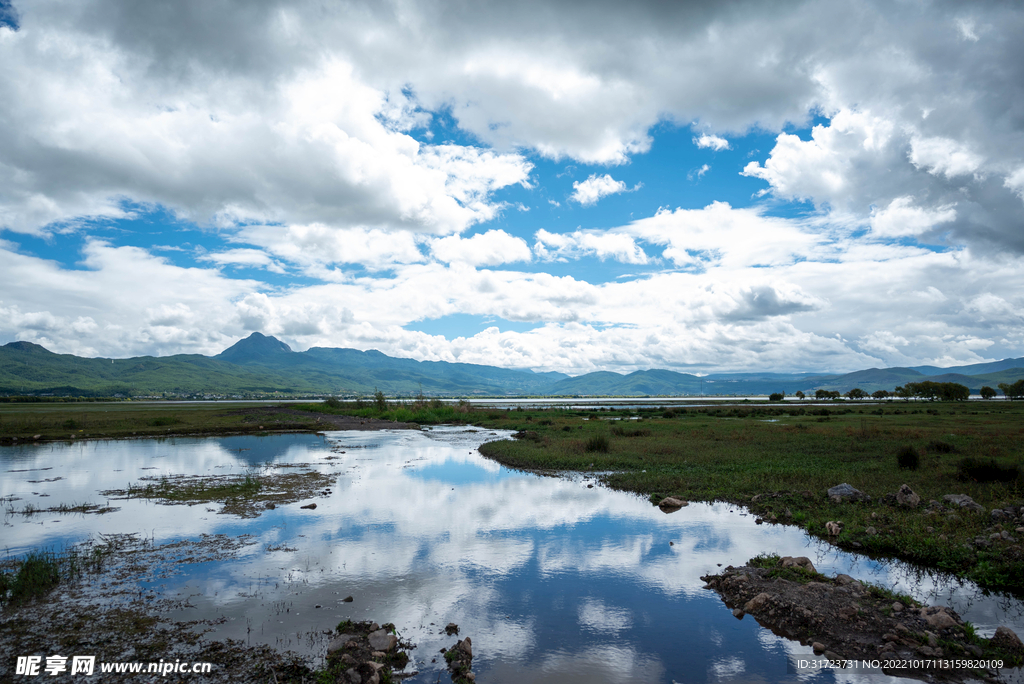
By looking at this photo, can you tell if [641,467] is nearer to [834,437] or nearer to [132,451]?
[834,437]

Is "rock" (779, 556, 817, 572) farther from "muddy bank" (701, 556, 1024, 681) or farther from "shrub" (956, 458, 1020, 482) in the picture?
"shrub" (956, 458, 1020, 482)

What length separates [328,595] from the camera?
468 inches

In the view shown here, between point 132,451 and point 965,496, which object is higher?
point 965,496

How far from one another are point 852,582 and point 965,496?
33.4 feet

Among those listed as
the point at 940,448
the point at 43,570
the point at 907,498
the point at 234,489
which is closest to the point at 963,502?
the point at 907,498

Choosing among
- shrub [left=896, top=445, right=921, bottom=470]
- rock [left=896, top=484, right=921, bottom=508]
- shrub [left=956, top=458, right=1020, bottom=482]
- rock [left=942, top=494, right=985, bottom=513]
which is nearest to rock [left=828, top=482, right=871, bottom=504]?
rock [left=896, top=484, right=921, bottom=508]

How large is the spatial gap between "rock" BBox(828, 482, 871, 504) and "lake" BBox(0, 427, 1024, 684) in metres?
3.54

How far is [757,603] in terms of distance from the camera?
11336 millimetres

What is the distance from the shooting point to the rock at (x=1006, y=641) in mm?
9141

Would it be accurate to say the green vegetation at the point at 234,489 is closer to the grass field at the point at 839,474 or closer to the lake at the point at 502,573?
the lake at the point at 502,573

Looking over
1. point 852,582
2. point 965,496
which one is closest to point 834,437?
point 965,496

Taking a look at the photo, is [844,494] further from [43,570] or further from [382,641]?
[43,570]

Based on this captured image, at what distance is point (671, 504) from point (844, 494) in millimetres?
6932

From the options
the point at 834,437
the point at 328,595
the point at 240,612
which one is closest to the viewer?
the point at 240,612
